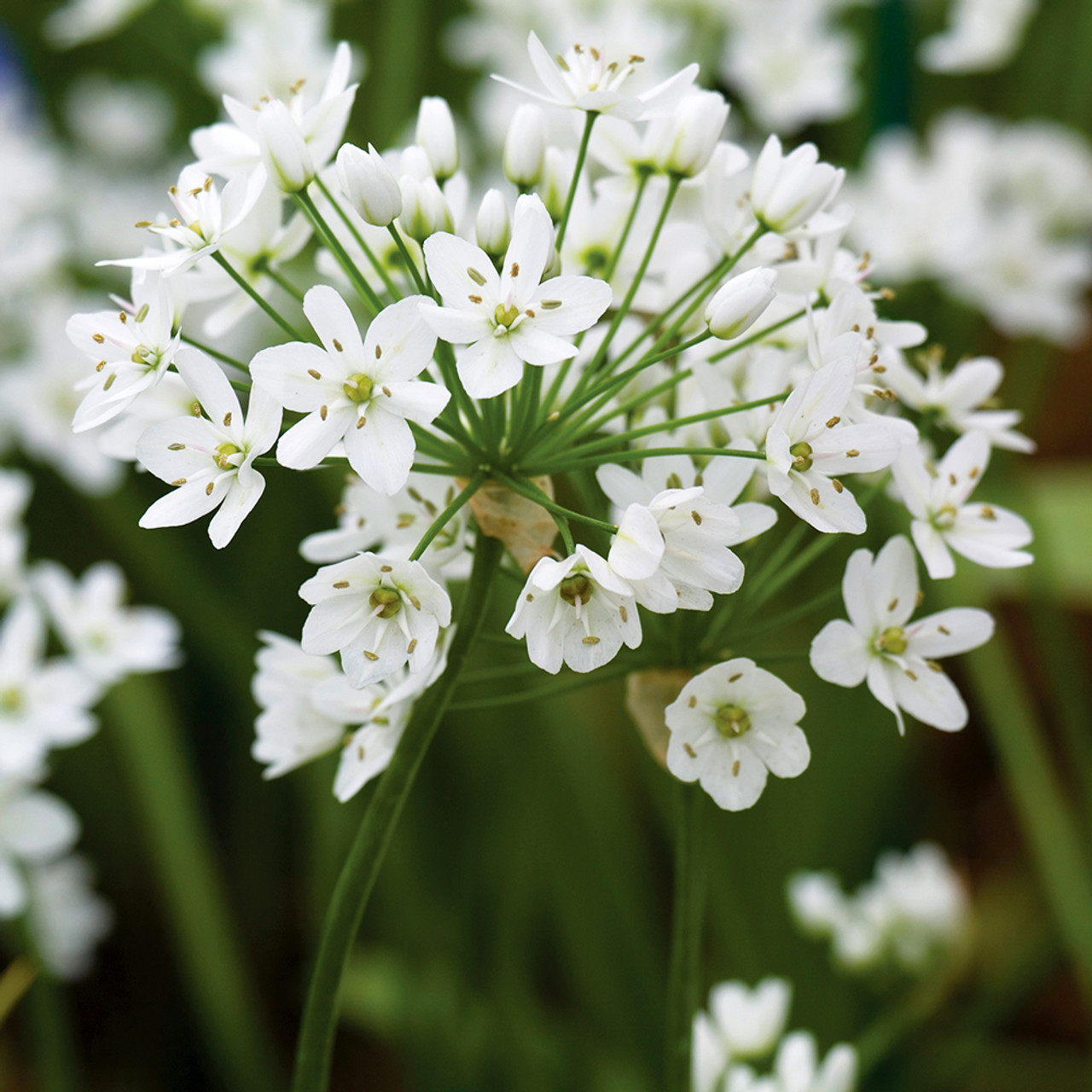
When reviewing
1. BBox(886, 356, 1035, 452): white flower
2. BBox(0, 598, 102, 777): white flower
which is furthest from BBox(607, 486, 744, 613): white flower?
BBox(0, 598, 102, 777): white flower

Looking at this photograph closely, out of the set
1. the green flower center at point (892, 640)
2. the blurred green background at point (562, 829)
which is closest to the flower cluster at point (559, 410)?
the green flower center at point (892, 640)

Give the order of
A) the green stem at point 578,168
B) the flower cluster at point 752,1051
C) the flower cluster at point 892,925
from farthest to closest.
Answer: the flower cluster at point 892,925 < the flower cluster at point 752,1051 < the green stem at point 578,168

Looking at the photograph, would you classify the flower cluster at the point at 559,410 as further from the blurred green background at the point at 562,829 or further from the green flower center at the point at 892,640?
the blurred green background at the point at 562,829

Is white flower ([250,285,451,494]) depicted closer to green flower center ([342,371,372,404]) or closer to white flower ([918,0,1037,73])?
green flower center ([342,371,372,404])

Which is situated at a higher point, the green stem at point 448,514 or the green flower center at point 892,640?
the green stem at point 448,514

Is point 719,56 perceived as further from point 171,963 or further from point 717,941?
point 171,963

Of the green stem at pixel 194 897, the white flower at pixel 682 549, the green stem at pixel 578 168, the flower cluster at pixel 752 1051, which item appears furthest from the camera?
the green stem at pixel 194 897
